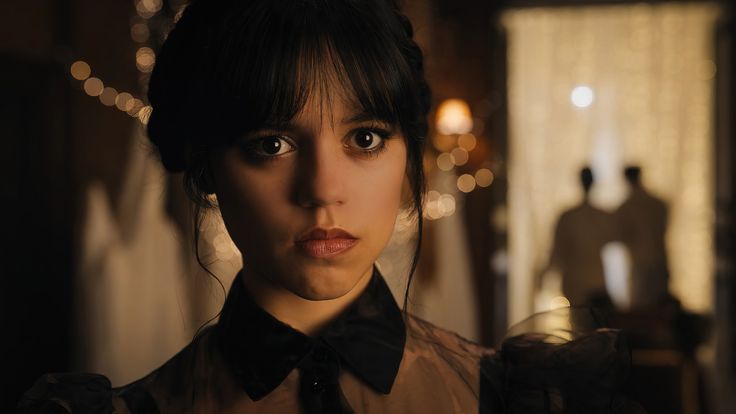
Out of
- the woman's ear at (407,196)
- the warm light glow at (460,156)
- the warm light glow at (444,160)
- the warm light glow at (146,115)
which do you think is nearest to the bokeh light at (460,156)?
the warm light glow at (460,156)

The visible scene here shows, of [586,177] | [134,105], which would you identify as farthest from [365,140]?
[134,105]

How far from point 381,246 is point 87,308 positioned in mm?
2118

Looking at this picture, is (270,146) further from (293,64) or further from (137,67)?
(137,67)

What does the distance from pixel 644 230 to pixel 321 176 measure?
3.75 meters

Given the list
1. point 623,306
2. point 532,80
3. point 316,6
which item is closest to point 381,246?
point 316,6

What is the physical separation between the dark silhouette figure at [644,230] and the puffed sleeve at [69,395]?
347 centimetres

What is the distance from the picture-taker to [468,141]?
492 cm

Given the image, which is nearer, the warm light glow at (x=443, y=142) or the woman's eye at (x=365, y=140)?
the woman's eye at (x=365, y=140)

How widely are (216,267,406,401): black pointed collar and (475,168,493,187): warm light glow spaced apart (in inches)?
173

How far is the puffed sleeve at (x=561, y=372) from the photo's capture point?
25.7 inches

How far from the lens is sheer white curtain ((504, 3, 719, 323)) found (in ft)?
16.9

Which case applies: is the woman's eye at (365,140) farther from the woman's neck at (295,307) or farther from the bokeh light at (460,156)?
the bokeh light at (460,156)

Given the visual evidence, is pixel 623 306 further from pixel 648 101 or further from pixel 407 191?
pixel 407 191

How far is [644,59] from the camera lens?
5.27 meters
